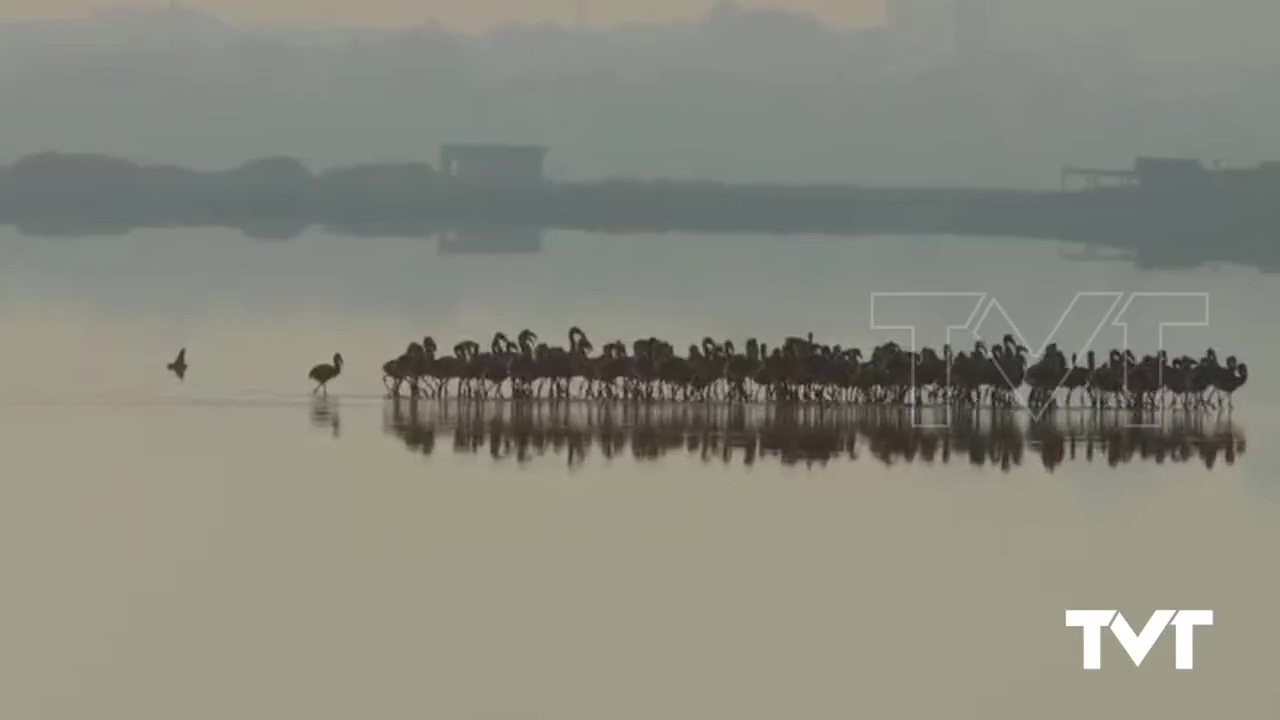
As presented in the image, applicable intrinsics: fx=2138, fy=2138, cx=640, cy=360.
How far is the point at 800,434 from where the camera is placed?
1783 centimetres

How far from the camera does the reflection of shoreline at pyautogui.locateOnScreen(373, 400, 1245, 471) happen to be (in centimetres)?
1669

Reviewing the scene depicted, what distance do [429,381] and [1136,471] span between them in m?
6.98

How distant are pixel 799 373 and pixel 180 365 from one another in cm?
614

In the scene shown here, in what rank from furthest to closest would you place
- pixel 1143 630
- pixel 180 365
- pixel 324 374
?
pixel 180 365 < pixel 324 374 < pixel 1143 630

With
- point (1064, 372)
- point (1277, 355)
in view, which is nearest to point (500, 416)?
point (1064, 372)

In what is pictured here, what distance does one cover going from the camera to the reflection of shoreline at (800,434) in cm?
1669

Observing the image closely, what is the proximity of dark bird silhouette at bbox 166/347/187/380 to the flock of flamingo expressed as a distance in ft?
5.40

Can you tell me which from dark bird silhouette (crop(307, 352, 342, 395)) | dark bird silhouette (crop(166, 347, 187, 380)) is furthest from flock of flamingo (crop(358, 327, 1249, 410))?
dark bird silhouette (crop(166, 347, 187, 380))

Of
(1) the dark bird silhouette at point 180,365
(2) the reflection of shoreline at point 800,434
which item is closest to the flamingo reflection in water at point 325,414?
(2) the reflection of shoreline at point 800,434

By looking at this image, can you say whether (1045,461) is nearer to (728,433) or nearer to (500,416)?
(728,433)

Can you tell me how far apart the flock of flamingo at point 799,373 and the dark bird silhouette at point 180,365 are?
5.40ft

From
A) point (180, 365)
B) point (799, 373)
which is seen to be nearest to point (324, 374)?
point (180, 365)

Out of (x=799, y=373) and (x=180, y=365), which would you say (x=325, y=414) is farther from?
(x=799, y=373)

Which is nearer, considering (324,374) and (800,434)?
(800,434)
